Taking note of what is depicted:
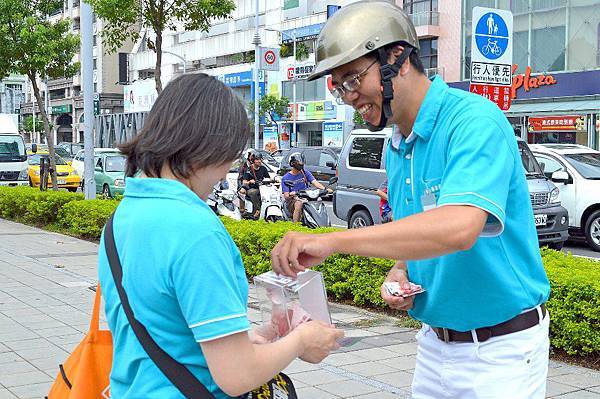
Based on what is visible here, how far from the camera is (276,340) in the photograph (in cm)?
195

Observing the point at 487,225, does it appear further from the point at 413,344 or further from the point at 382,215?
the point at 382,215

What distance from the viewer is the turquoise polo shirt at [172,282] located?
167 cm

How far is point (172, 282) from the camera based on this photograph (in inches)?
66.9

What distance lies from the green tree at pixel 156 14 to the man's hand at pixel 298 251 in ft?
36.6

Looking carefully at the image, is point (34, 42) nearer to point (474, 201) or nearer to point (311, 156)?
point (311, 156)

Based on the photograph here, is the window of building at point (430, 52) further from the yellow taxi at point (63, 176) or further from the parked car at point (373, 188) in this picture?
the parked car at point (373, 188)

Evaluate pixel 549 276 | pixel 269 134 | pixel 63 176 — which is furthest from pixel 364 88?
pixel 269 134

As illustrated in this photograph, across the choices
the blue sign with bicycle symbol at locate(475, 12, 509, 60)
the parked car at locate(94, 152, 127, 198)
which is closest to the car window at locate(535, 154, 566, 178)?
the blue sign with bicycle symbol at locate(475, 12, 509, 60)

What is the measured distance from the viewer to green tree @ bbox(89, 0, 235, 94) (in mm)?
13125

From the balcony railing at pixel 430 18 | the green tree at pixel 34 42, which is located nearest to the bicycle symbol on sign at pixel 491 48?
the green tree at pixel 34 42

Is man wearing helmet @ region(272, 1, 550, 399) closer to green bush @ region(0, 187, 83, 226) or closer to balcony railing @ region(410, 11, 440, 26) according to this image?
green bush @ region(0, 187, 83, 226)

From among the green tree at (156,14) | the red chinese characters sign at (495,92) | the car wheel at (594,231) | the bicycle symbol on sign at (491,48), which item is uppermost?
the green tree at (156,14)

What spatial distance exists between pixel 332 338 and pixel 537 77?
2962 centimetres

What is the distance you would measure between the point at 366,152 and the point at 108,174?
10.5m
